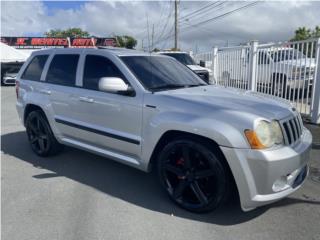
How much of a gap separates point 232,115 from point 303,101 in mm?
5675

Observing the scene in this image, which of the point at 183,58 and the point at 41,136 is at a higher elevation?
the point at 183,58

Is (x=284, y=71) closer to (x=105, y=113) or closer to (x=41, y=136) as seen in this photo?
(x=105, y=113)

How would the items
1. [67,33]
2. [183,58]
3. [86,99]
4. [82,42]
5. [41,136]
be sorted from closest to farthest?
[86,99] → [41,136] → [183,58] → [82,42] → [67,33]

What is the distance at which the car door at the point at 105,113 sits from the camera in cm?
418

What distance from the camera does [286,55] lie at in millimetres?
8750

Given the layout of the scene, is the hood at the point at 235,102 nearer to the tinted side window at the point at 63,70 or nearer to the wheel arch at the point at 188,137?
the wheel arch at the point at 188,137

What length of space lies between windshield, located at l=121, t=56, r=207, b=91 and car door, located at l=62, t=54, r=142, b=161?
0.71 feet

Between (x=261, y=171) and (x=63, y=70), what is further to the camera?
(x=63, y=70)

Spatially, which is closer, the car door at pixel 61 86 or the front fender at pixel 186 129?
the front fender at pixel 186 129

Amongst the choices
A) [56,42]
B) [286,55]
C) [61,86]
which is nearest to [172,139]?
[61,86]

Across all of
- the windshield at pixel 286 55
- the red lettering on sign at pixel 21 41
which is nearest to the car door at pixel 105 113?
the windshield at pixel 286 55

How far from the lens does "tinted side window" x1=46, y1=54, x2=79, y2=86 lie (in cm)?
512

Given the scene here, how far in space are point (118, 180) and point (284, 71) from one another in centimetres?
589

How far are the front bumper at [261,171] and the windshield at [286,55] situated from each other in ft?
18.5
